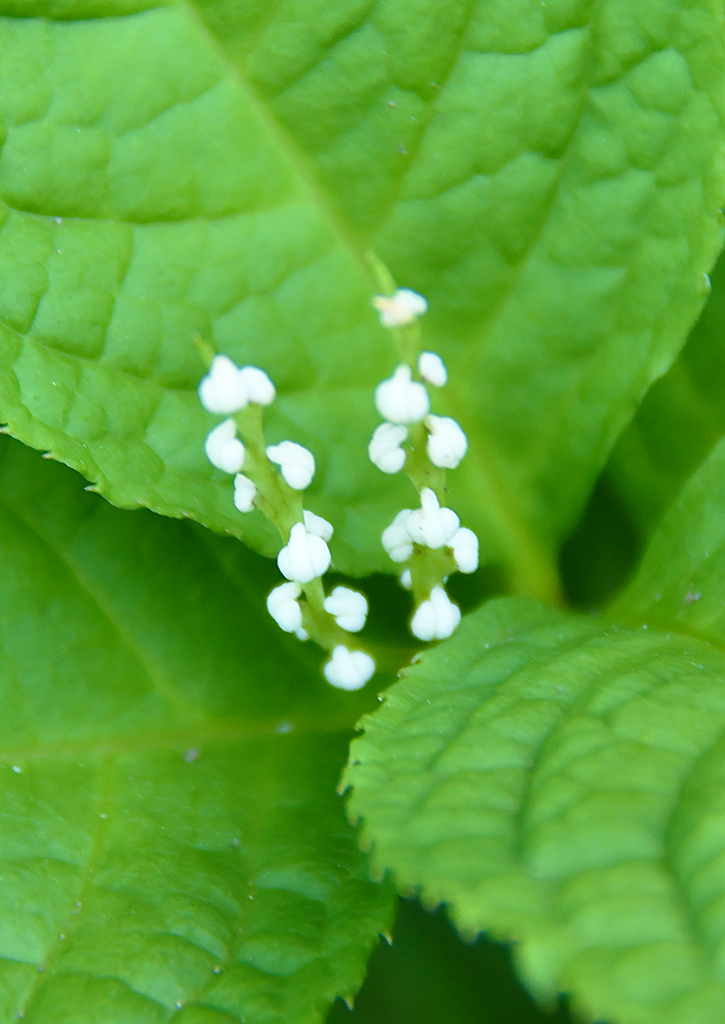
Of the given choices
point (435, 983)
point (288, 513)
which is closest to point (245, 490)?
point (288, 513)

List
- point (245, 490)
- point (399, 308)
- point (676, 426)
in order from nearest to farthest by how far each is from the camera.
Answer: point (399, 308)
point (245, 490)
point (676, 426)

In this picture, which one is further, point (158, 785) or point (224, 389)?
point (158, 785)

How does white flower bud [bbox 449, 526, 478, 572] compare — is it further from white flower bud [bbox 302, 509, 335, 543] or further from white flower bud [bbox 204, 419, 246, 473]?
white flower bud [bbox 204, 419, 246, 473]

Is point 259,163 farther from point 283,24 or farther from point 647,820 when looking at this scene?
point 647,820

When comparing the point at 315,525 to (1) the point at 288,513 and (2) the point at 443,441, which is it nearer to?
(1) the point at 288,513

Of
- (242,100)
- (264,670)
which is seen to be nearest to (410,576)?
(264,670)

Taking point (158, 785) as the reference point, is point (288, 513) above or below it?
above

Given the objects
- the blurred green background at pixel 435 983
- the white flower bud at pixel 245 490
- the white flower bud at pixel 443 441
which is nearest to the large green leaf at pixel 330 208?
the white flower bud at pixel 245 490

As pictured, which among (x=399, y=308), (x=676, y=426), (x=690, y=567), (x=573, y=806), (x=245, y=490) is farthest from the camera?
(x=676, y=426)

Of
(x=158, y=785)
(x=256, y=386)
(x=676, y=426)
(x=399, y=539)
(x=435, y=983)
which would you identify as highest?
(x=256, y=386)
